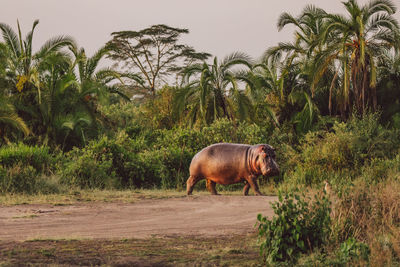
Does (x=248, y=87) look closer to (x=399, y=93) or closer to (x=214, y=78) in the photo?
(x=214, y=78)

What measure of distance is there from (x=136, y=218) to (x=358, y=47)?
12.9m

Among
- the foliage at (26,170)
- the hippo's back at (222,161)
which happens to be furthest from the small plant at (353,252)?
the foliage at (26,170)

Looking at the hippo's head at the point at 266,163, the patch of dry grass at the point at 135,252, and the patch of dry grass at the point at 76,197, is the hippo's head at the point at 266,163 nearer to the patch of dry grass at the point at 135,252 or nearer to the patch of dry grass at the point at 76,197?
the patch of dry grass at the point at 76,197

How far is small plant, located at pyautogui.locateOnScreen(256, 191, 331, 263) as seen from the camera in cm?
563

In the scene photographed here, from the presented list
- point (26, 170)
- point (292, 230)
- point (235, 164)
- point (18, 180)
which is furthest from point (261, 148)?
point (18, 180)

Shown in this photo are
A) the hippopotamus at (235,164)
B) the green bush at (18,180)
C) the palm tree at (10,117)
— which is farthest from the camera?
the palm tree at (10,117)

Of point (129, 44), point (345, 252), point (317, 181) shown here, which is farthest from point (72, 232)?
point (129, 44)

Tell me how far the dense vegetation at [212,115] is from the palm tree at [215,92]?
4cm

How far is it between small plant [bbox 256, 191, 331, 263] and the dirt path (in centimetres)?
146

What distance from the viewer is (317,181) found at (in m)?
13.6

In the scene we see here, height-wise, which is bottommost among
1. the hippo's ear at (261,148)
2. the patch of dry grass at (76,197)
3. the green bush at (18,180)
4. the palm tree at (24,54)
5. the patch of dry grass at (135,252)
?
the patch of dry grass at (135,252)

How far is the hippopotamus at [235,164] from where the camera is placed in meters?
10.9

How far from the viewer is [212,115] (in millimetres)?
20203

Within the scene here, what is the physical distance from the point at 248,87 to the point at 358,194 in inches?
562
